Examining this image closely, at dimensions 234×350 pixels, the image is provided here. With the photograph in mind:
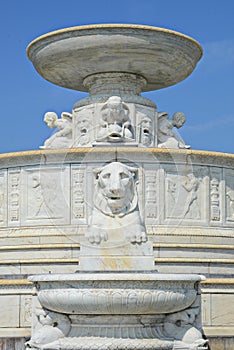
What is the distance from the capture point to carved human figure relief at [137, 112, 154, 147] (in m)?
Answer: 21.0

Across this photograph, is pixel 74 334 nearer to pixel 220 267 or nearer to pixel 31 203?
pixel 220 267

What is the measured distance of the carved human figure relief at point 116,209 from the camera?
11219mm

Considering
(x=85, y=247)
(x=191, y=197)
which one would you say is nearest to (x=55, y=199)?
(x=191, y=197)

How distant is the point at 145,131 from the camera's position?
69.4 ft

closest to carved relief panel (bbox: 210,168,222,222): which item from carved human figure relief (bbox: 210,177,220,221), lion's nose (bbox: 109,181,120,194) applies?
carved human figure relief (bbox: 210,177,220,221)

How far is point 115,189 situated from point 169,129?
10.8 metres

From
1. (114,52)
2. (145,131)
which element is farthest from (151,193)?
(114,52)

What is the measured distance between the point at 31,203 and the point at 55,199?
1.89ft

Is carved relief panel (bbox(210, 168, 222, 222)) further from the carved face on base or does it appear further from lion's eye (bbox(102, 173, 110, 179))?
lion's eye (bbox(102, 173, 110, 179))

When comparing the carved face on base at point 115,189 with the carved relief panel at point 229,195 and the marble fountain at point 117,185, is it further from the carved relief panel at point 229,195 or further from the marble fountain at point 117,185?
the carved relief panel at point 229,195

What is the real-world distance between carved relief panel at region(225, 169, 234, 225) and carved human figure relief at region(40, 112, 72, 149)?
164 inches

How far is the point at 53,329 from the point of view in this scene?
34.8 ft

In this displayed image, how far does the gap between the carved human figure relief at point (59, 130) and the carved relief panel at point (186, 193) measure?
3533 millimetres

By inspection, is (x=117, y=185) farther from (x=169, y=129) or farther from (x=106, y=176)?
(x=169, y=129)
